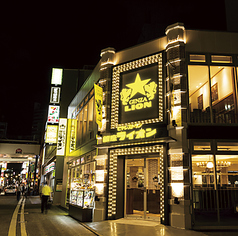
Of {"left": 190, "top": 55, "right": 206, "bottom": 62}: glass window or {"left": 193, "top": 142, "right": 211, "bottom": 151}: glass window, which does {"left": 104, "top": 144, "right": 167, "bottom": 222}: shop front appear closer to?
{"left": 193, "top": 142, "right": 211, "bottom": 151}: glass window

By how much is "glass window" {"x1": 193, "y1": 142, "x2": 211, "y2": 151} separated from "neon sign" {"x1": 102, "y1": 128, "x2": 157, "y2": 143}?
175 cm

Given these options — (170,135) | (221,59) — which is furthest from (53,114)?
(221,59)

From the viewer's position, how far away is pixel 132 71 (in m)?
12.9

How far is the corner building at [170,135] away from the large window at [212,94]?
43mm

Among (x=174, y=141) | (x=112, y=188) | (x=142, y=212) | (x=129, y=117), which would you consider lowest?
(x=142, y=212)

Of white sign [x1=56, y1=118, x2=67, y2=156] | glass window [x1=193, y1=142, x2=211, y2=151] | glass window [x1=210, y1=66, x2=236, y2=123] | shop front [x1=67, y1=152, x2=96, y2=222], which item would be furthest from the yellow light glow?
white sign [x1=56, y1=118, x2=67, y2=156]

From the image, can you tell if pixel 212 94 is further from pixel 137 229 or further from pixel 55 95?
pixel 55 95

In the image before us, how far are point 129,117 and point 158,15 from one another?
10.6 m

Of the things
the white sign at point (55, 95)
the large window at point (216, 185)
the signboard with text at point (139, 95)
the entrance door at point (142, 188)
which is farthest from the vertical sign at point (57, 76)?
the large window at point (216, 185)

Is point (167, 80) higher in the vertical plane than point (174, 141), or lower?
higher

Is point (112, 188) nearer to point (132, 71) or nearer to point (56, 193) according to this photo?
point (132, 71)

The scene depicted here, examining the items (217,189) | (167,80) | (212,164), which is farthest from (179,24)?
(217,189)

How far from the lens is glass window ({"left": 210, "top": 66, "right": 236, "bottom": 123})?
1102 cm

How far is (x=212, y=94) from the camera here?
11281 mm
